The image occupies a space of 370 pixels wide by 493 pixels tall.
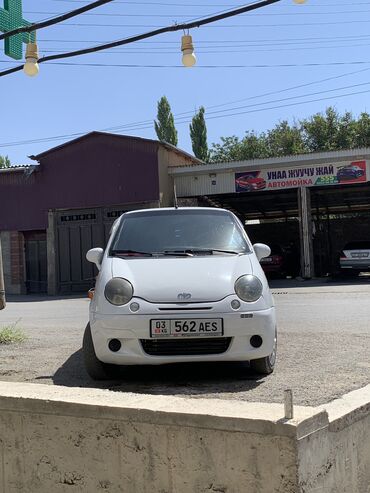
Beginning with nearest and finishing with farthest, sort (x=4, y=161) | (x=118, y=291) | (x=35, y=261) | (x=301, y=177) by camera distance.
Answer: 1. (x=118, y=291)
2. (x=301, y=177)
3. (x=35, y=261)
4. (x=4, y=161)

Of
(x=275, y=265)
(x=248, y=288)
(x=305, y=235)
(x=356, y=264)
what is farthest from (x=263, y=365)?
(x=275, y=265)

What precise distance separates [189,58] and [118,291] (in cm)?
542

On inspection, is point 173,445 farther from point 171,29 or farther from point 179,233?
point 171,29

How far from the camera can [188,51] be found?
8891 mm

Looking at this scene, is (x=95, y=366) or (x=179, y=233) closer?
(x=95, y=366)

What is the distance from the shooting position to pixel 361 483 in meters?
3.41

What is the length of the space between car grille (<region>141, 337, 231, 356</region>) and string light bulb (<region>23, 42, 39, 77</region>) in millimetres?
5969

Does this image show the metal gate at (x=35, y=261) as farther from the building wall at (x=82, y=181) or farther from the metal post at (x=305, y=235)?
the metal post at (x=305, y=235)

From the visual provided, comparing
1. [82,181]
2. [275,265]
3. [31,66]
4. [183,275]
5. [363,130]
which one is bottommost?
[275,265]

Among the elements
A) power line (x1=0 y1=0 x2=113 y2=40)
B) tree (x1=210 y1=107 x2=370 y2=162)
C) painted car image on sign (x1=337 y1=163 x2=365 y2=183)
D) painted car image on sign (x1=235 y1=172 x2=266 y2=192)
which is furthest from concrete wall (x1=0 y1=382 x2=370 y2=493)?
tree (x1=210 y1=107 x2=370 y2=162)

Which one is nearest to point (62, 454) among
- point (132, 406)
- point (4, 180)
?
point (132, 406)

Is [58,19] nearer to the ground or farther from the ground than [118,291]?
farther from the ground

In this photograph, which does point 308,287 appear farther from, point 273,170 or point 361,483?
point 361,483

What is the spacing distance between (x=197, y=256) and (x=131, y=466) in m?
2.40
